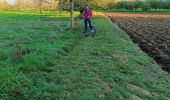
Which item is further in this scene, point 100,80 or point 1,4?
point 1,4

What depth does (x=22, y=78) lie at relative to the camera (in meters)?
9.27

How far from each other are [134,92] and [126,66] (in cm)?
322

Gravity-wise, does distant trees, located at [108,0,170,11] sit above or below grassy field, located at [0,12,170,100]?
below

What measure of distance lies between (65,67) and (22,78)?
279cm

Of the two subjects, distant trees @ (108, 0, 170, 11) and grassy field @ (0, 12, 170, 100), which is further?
distant trees @ (108, 0, 170, 11)

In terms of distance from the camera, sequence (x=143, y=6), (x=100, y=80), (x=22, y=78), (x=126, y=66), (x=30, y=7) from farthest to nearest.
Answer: (x=143, y=6) < (x=30, y=7) < (x=126, y=66) < (x=100, y=80) < (x=22, y=78)

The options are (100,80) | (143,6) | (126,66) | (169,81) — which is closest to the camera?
(100,80)

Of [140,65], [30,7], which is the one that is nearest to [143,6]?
[30,7]

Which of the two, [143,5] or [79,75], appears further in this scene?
[143,5]

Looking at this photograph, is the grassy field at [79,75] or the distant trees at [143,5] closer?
the grassy field at [79,75]

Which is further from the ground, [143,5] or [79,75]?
[79,75]

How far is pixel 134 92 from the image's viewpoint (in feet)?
32.2

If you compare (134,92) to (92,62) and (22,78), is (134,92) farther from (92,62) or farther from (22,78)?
(92,62)

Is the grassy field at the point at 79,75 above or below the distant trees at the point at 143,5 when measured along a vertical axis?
above
